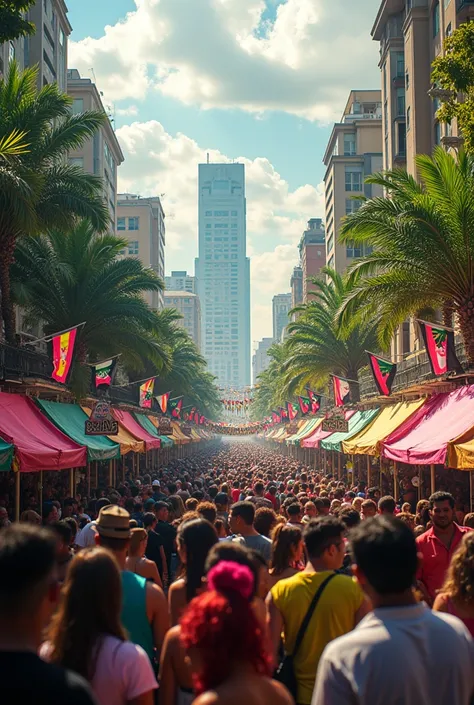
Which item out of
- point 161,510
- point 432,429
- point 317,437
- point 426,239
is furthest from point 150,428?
point 161,510

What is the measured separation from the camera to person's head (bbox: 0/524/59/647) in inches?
114

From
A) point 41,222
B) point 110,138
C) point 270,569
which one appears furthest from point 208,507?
point 110,138

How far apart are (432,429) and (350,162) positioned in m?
86.7

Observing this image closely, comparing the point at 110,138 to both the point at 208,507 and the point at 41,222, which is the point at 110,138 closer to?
the point at 41,222

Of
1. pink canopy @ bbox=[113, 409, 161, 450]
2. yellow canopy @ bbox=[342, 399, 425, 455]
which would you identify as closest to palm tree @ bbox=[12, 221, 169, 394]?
pink canopy @ bbox=[113, 409, 161, 450]

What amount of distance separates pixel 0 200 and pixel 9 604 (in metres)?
17.4

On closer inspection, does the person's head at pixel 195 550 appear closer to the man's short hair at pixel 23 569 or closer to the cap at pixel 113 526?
the cap at pixel 113 526

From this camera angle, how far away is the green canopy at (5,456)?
1353 cm

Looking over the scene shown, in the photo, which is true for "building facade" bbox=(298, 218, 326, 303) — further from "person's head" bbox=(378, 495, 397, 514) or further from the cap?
the cap

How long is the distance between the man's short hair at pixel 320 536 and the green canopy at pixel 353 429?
72.6 ft

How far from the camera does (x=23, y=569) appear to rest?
2.95m

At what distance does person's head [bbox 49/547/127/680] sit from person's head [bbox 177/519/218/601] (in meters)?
1.78

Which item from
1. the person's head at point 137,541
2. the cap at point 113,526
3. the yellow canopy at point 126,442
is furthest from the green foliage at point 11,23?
the yellow canopy at point 126,442

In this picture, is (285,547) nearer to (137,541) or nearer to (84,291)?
(137,541)
